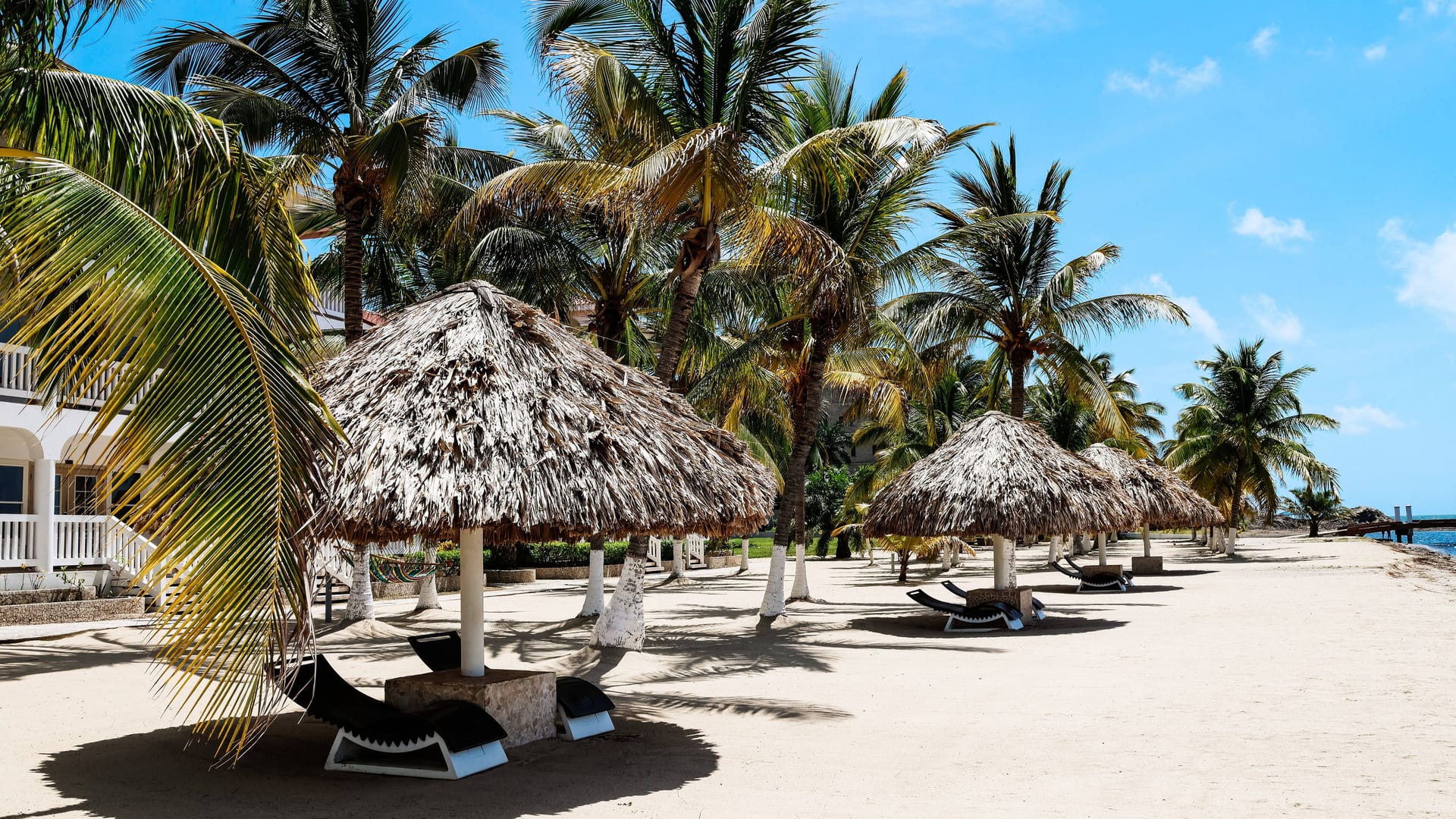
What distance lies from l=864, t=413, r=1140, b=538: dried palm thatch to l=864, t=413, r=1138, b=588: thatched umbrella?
12 mm

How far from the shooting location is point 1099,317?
2072 cm

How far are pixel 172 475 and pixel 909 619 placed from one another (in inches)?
→ 528

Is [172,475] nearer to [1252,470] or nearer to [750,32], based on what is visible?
[750,32]

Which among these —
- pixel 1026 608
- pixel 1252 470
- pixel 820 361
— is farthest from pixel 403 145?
pixel 1252 470

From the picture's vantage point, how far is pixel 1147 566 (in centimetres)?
2719

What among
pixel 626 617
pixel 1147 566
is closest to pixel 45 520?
pixel 626 617

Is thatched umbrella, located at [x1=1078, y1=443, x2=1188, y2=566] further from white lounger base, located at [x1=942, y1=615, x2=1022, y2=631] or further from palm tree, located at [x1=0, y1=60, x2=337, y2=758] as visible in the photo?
palm tree, located at [x1=0, y1=60, x2=337, y2=758]

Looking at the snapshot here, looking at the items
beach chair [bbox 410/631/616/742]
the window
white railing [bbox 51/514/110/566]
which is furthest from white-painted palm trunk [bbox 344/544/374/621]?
the window

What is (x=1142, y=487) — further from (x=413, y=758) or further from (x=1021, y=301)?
(x=413, y=758)

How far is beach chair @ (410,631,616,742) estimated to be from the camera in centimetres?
737

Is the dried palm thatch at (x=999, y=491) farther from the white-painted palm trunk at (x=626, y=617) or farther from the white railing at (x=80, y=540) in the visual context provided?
the white railing at (x=80, y=540)

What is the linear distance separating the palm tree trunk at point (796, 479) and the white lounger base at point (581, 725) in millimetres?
8644

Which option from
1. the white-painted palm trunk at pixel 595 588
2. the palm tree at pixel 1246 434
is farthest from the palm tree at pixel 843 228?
the palm tree at pixel 1246 434

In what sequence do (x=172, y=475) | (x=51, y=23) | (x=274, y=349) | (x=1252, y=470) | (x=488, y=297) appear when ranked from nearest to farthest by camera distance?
1. (x=172, y=475)
2. (x=274, y=349)
3. (x=51, y=23)
4. (x=488, y=297)
5. (x=1252, y=470)
